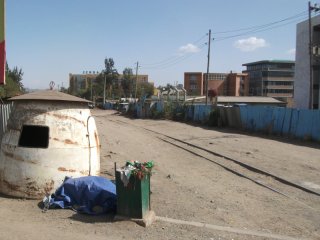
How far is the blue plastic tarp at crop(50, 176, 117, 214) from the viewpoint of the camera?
7227 millimetres

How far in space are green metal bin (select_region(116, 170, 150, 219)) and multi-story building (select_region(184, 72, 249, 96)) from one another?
13993cm

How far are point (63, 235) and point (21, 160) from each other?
2.29 m

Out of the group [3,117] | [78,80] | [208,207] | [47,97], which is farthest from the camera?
[78,80]

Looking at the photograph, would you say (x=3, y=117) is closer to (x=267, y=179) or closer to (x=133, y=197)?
(x=133, y=197)

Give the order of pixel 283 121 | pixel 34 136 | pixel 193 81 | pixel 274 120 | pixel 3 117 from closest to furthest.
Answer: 1. pixel 34 136
2. pixel 3 117
3. pixel 283 121
4. pixel 274 120
5. pixel 193 81

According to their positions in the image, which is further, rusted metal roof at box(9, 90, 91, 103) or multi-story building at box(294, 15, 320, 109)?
multi-story building at box(294, 15, 320, 109)

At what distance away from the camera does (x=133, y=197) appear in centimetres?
666

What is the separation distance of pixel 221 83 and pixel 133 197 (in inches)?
5761

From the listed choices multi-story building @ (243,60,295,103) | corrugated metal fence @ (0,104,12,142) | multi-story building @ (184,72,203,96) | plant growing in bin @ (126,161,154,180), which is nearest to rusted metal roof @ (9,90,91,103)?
plant growing in bin @ (126,161,154,180)

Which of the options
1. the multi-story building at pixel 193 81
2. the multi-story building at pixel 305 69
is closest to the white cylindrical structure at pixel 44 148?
the multi-story building at pixel 305 69

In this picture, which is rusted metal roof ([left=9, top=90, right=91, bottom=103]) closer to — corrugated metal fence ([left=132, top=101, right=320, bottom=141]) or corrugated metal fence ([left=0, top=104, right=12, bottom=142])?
corrugated metal fence ([left=0, top=104, right=12, bottom=142])

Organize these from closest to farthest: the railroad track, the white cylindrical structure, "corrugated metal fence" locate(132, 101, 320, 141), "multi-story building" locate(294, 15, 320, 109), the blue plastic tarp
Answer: the blue plastic tarp, the white cylindrical structure, the railroad track, "corrugated metal fence" locate(132, 101, 320, 141), "multi-story building" locate(294, 15, 320, 109)

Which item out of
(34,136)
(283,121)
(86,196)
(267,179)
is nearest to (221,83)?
(283,121)

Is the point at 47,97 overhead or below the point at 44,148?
overhead
